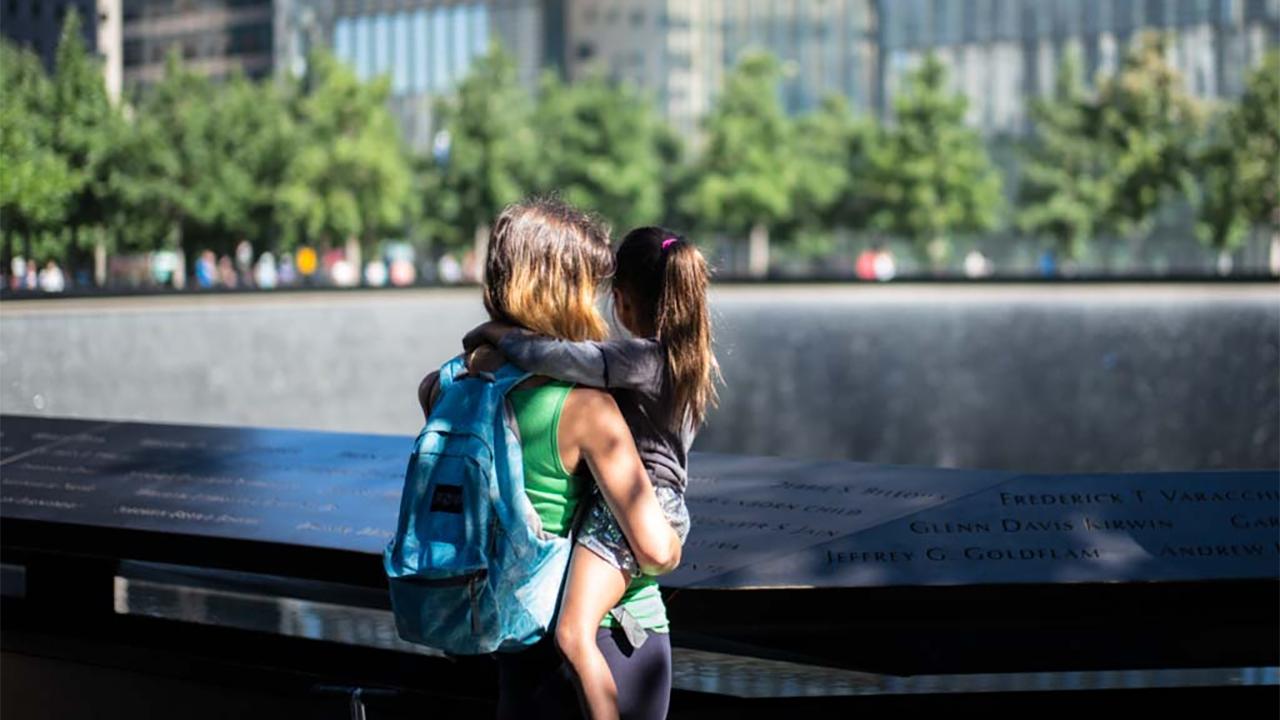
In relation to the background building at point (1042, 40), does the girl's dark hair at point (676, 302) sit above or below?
below

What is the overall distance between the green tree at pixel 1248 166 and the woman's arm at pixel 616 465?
8081 centimetres

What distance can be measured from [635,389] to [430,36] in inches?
4617

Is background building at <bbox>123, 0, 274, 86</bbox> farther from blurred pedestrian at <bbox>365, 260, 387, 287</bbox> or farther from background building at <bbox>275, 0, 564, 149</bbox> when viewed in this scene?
blurred pedestrian at <bbox>365, 260, 387, 287</bbox>

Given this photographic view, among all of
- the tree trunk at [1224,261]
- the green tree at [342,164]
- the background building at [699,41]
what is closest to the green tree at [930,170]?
the tree trunk at [1224,261]

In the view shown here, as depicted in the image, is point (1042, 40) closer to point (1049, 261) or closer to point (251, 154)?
point (1049, 261)

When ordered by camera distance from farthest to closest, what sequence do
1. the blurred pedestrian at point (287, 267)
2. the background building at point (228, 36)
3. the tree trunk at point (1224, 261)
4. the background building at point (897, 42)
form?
the background building at point (228, 36) < the background building at point (897, 42) < the tree trunk at point (1224, 261) < the blurred pedestrian at point (287, 267)

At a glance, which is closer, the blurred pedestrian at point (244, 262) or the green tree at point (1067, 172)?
the blurred pedestrian at point (244, 262)

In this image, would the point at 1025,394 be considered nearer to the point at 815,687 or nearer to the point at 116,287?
the point at 116,287

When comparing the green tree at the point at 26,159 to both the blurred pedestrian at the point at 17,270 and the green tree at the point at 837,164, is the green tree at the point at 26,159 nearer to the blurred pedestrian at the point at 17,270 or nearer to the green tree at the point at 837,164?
the blurred pedestrian at the point at 17,270

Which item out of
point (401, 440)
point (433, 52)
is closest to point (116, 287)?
point (401, 440)

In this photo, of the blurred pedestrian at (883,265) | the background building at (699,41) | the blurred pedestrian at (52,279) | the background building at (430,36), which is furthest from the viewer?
the background building at (430,36)

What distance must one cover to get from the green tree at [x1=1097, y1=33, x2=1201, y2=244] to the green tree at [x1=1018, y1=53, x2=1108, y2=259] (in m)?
0.66

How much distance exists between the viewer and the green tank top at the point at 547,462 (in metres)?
3.15

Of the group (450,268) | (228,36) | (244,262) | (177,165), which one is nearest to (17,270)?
(177,165)
